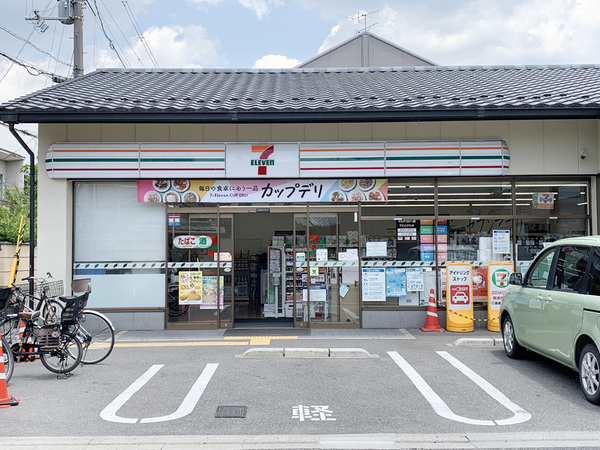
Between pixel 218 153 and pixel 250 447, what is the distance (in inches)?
260

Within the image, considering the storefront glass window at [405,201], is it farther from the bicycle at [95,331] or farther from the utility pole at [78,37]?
the utility pole at [78,37]

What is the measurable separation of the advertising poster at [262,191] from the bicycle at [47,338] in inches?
144

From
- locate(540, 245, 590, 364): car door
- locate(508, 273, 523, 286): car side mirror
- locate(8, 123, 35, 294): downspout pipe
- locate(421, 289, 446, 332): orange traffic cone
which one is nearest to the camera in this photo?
locate(540, 245, 590, 364): car door

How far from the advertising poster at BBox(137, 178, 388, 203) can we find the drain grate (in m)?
5.33

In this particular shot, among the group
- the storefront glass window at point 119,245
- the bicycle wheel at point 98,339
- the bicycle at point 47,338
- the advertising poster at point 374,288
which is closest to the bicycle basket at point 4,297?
the bicycle at point 47,338

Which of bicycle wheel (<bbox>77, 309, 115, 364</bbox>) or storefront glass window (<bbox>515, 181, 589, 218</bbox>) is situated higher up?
storefront glass window (<bbox>515, 181, 589, 218</bbox>)

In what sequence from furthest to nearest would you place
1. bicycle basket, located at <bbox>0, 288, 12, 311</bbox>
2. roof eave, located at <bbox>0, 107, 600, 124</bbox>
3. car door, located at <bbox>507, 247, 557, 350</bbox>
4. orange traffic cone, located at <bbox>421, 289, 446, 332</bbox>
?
1. orange traffic cone, located at <bbox>421, 289, 446, 332</bbox>
2. roof eave, located at <bbox>0, 107, 600, 124</bbox>
3. car door, located at <bbox>507, 247, 557, 350</bbox>
4. bicycle basket, located at <bbox>0, 288, 12, 311</bbox>

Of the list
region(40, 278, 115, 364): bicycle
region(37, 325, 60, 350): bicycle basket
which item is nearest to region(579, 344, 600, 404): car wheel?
region(40, 278, 115, 364): bicycle

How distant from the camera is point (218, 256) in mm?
10453

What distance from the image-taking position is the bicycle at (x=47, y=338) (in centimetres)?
688

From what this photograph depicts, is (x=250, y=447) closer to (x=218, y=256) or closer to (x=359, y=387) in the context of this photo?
(x=359, y=387)

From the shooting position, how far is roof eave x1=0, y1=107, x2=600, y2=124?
9.37 meters

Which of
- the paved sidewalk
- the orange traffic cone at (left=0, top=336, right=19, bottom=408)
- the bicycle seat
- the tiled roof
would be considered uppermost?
the tiled roof

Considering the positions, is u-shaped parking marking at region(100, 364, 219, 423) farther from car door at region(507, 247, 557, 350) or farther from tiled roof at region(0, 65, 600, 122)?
tiled roof at region(0, 65, 600, 122)
